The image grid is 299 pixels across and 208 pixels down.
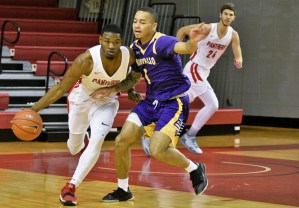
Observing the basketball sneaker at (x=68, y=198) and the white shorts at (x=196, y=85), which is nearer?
the basketball sneaker at (x=68, y=198)

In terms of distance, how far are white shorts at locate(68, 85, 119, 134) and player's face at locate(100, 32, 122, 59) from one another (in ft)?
1.72

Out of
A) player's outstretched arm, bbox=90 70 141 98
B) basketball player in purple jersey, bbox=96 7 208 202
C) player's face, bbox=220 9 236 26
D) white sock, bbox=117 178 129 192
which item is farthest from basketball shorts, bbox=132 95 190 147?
player's face, bbox=220 9 236 26

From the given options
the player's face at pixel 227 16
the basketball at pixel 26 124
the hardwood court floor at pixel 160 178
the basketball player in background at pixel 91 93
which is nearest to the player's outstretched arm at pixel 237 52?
the player's face at pixel 227 16

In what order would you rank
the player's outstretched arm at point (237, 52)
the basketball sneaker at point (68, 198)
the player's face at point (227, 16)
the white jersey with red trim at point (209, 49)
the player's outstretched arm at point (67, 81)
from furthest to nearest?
the white jersey with red trim at point (209, 49) < the player's face at point (227, 16) < the player's outstretched arm at point (237, 52) < the player's outstretched arm at point (67, 81) < the basketball sneaker at point (68, 198)

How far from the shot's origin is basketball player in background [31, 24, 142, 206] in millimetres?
6418

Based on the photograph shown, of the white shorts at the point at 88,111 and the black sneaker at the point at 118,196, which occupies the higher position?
the white shorts at the point at 88,111

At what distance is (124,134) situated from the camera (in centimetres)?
648

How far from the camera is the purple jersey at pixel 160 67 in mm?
6516

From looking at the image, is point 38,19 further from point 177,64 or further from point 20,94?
point 177,64

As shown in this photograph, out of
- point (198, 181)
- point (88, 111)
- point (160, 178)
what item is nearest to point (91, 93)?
point (88, 111)

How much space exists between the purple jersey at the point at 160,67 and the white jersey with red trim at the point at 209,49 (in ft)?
13.8

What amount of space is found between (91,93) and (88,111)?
0.60ft

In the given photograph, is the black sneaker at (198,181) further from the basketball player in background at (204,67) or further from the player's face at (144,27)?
the basketball player in background at (204,67)

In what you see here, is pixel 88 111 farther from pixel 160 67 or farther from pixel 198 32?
pixel 198 32
